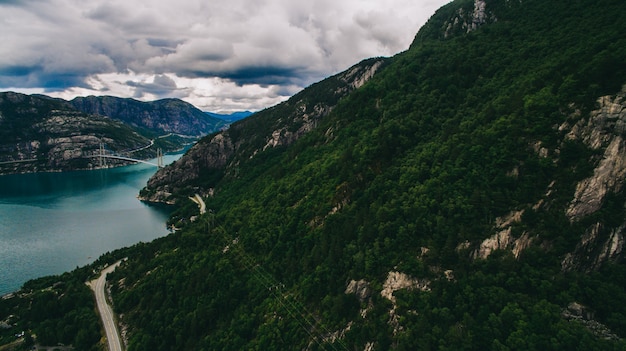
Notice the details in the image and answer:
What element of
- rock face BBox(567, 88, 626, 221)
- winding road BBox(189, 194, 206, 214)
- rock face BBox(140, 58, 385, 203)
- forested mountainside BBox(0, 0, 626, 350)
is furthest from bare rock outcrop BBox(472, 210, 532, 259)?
rock face BBox(140, 58, 385, 203)

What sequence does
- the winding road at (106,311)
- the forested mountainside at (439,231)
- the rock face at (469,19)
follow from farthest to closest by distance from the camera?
the rock face at (469,19), the winding road at (106,311), the forested mountainside at (439,231)

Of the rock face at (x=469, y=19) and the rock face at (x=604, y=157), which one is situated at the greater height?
the rock face at (x=469, y=19)

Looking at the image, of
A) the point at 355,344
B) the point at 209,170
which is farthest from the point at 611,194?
the point at 209,170

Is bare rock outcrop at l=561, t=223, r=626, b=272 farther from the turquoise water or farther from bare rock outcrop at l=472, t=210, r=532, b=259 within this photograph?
the turquoise water

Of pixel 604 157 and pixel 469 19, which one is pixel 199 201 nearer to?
pixel 469 19

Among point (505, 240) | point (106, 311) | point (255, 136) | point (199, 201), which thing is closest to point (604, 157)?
point (505, 240)

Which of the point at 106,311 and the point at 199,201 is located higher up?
the point at 199,201

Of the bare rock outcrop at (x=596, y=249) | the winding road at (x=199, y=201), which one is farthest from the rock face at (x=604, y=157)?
→ the winding road at (x=199, y=201)

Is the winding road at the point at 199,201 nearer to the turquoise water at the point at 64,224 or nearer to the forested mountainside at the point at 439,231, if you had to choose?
the turquoise water at the point at 64,224
